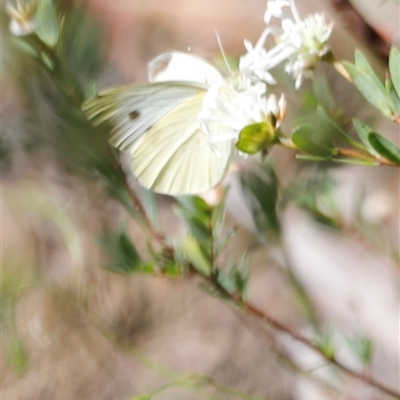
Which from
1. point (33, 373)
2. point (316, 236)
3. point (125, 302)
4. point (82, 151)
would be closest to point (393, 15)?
point (316, 236)

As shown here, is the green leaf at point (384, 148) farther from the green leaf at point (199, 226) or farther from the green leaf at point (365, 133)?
the green leaf at point (199, 226)

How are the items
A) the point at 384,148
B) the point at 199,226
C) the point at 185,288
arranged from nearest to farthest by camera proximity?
1. the point at 384,148
2. the point at 199,226
3. the point at 185,288

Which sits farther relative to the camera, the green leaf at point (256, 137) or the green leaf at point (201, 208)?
the green leaf at point (201, 208)

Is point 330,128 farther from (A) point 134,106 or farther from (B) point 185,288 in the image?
(B) point 185,288

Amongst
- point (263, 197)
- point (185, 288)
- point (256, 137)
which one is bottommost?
point (185, 288)

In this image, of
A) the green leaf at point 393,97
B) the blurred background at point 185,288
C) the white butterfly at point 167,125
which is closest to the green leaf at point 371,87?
the green leaf at point 393,97

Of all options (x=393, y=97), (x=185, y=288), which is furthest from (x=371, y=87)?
(x=185, y=288)
